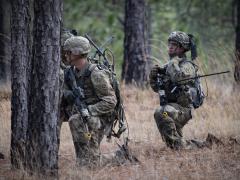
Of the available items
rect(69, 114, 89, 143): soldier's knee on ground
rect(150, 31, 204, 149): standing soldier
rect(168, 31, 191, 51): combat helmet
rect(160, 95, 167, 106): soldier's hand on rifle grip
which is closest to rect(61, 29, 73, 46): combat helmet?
rect(150, 31, 204, 149): standing soldier

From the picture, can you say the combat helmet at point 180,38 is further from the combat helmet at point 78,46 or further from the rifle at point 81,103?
the rifle at point 81,103

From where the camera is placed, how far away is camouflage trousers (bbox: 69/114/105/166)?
7.39 m

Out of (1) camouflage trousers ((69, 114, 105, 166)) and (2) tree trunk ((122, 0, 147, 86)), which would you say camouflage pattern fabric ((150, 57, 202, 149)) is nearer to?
(1) camouflage trousers ((69, 114, 105, 166))

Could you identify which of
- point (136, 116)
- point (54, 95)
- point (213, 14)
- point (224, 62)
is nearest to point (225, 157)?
point (54, 95)

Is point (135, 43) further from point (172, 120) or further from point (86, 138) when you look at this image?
point (86, 138)

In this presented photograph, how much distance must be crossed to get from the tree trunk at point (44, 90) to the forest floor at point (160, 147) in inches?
10.2

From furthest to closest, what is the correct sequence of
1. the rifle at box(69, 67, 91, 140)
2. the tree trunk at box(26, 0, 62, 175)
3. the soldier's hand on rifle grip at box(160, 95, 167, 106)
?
1. the soldier's hand on rifle grip at box(160, 95, 167, 106)
2. the rifle at box(69, 67, 91, 140)
3. the tree trunk at box(26, 0, 62, 175)

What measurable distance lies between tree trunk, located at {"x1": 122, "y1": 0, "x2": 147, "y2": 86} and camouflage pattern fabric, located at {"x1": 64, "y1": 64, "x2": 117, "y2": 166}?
5.58 meters

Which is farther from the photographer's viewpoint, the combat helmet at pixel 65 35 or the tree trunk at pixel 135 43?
the tree trunk at pixel 135 43

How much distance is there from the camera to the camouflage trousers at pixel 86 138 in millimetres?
7391

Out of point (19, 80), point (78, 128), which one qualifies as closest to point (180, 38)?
point (78, 128)

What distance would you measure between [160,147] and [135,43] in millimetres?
4763

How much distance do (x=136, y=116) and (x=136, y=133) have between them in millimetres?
1191

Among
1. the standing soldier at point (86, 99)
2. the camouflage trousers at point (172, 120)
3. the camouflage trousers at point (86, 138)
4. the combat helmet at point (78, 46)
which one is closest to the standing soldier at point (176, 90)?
the camouflage trousers at point (172, 120)
